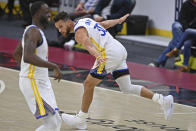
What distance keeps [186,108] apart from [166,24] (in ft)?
27.7

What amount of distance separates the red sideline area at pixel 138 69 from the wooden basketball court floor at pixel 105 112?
1.78 metres

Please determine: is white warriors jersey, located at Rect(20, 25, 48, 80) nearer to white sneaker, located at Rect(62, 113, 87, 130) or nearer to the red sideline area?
white sneaker, located at Rect(62, 113, 87, 130)

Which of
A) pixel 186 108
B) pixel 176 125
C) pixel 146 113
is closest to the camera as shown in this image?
pixel 176 125

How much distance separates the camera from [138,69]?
10523 mm

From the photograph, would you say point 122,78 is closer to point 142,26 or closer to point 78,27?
point 78,27

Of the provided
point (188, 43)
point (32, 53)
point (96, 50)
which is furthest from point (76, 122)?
point (188, 43)

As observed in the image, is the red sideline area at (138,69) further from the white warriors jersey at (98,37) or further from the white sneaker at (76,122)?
the white sneaker at (76,122)

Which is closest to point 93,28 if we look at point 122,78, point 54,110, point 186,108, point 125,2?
point 122,78

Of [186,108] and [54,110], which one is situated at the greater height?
[54,110]

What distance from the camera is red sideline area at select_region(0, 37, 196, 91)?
31.3 feet

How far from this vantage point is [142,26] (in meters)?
15.7

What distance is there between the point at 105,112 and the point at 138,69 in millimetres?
3941

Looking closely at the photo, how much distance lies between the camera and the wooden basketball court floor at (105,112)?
19.6 feet

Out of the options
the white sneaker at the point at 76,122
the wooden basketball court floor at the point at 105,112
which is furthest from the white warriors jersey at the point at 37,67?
the white sneaker at the point at 76,122
